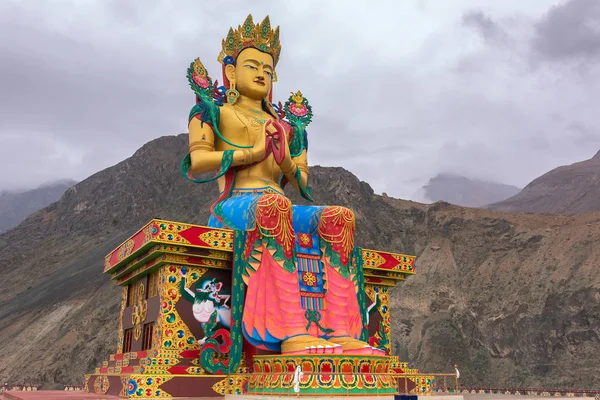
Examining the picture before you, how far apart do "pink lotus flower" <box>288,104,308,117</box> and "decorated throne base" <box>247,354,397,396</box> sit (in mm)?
6185

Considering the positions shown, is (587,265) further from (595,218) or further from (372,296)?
(372,296)

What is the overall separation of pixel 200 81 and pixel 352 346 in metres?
6.37

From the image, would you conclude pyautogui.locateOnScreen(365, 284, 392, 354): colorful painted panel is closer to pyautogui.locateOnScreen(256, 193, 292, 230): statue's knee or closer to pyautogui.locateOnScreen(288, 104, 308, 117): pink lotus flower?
pyautogui.locateOnScreen(256, 193, 292, 230): statue's knee

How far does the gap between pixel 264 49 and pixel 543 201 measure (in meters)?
84.6

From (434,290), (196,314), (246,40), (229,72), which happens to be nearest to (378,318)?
(196,314)

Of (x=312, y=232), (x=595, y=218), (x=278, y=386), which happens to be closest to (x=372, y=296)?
(x=312, y=232)

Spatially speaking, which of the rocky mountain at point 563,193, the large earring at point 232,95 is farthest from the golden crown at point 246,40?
the rocky mountain at point 563,193

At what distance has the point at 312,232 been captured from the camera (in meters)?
10.4

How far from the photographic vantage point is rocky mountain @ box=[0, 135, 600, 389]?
3084 centimetres

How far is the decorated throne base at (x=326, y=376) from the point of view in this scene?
292 inches

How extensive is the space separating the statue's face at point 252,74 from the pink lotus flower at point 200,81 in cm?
76

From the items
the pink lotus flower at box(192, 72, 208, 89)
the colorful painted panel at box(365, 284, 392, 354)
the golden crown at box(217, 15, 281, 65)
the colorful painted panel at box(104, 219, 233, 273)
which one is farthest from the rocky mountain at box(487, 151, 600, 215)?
the colorful painted panel at box(104, 219, 233, 273)

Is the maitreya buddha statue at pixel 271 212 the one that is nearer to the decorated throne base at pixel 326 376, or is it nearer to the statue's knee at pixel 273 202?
the statue's knee at pixel 273 202

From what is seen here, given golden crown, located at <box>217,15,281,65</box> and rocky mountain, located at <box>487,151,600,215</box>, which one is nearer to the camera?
golden crown, located at <box>217,15,281,65</box>
